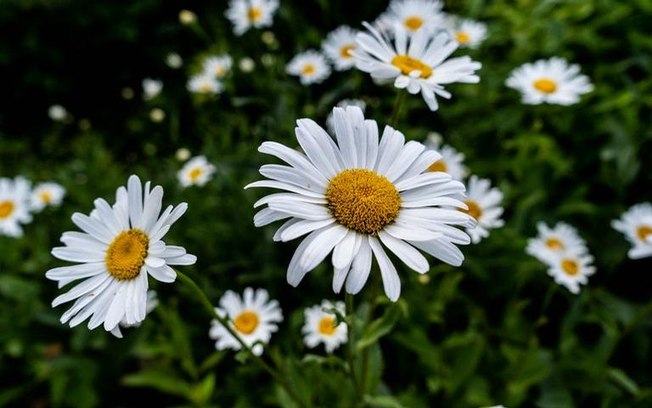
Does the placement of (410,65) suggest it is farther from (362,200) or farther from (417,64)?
(362,200)

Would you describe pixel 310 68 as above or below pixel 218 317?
above

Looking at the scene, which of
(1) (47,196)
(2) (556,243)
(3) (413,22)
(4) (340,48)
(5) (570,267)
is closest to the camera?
(5) (570,267)

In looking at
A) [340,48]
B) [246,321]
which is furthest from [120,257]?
[340,48]

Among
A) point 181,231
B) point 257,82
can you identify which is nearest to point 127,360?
point 181,231

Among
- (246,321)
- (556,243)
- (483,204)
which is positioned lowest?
(246,321)

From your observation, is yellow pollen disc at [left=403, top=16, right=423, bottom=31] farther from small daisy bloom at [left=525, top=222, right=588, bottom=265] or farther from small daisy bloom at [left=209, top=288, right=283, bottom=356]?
small daisy bloom at [left=209, top=288, right=283, bottom=356]

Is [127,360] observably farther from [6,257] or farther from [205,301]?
[205,301]
